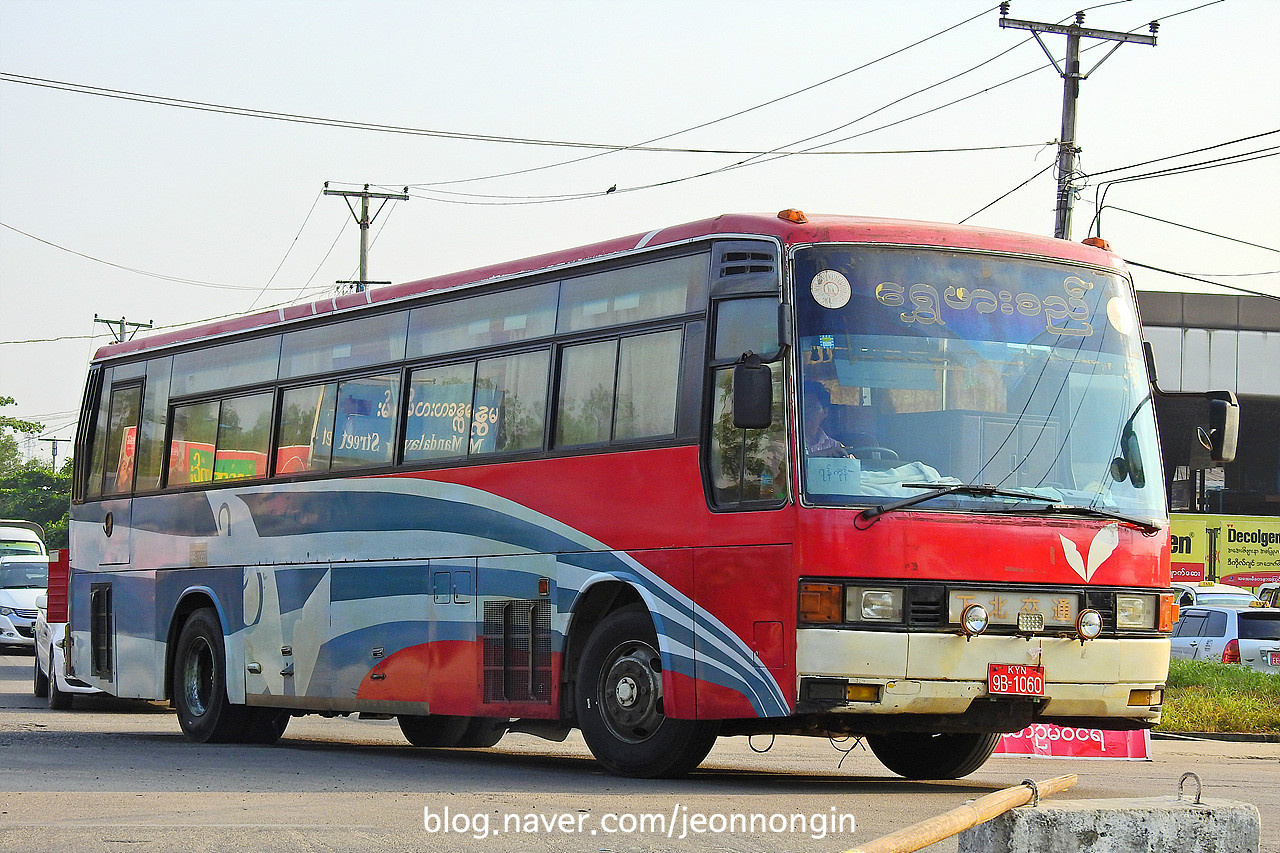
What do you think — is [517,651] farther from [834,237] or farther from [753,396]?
[834,237]

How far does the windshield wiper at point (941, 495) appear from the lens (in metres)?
10.2

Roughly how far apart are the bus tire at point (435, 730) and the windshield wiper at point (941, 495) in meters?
6.66

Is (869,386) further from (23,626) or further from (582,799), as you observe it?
(23,626)

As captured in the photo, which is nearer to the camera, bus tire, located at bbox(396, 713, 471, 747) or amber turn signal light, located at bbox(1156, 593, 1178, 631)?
amber turn signal light, located at bbox(1156, 593, 1178, 631)

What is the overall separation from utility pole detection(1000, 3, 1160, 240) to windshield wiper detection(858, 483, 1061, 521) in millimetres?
16101

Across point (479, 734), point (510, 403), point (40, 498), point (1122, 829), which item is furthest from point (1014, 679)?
point (40, 498)

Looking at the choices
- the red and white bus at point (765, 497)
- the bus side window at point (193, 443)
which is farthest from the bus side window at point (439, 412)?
the bus side window at point (193, 443)

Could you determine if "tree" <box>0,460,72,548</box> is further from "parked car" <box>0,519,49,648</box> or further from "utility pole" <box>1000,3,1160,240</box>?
"utility pole" <box>1000,3,1160,240</box>

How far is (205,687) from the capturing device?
16.5 meters

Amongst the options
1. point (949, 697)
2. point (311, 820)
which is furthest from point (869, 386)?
point (311, 820)

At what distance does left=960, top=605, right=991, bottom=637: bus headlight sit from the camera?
1026 cm

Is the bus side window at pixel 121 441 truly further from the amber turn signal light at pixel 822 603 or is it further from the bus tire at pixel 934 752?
the amber turn signal light at pixel 822 603

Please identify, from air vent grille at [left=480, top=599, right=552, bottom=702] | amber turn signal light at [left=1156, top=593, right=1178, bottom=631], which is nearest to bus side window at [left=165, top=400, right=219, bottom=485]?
air vent grille at [left=480, top=599, right=552, bottom=702]

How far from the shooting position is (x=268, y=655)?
50.7ft
